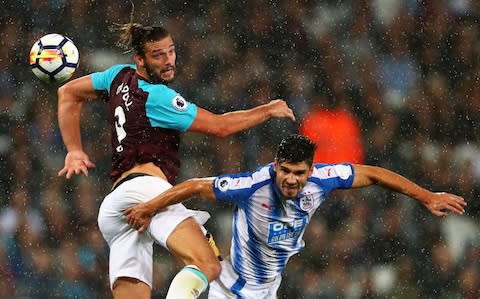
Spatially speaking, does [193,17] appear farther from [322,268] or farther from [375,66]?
[322,268]

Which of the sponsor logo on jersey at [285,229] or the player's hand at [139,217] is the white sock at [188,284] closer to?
the player's hand at [139,217]

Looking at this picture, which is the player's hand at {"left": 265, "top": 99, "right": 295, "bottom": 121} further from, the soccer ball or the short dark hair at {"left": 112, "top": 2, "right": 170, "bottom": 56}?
the soccer ball

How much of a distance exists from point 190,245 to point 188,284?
0.24 m

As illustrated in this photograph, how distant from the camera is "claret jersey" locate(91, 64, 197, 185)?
17.9ft

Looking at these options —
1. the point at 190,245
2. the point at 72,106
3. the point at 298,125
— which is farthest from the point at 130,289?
the point at 298,125

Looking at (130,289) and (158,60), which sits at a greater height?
(158,60)

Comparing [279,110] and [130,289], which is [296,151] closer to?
[279,110]

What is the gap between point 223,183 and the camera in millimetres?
5359

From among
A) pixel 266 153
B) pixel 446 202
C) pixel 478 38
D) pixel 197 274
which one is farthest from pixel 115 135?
pixel 478 38

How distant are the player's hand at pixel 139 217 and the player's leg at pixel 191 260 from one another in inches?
6.6

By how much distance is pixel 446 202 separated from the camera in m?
5.43

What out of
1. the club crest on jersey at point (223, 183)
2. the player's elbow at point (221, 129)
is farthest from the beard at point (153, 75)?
the club crest on jersey at point (223, 183)

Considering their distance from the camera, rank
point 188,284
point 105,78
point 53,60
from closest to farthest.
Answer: point 188,284 → point 105,78 → point 53,60

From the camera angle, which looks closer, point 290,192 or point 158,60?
point 290,192
